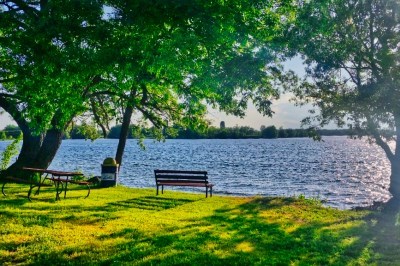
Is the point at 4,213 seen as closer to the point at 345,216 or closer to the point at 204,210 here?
the point at 204,210

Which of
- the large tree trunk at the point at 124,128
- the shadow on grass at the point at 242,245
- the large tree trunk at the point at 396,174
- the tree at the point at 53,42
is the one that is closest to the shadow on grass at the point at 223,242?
the shadow on grass at the point at 242,245

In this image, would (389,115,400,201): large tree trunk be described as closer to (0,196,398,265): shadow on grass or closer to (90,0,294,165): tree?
(0,196,398,265): shadow on grass

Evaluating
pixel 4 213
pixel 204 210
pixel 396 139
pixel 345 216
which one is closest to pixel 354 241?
pixel 345 216

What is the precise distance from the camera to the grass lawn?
8.39m

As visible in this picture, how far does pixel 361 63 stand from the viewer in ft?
68.8

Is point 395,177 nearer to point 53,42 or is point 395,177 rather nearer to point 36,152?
point 53,42

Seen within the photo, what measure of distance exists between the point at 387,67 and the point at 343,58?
2.59 m

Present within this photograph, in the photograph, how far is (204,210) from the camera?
585 inches

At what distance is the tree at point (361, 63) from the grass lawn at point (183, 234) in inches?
206

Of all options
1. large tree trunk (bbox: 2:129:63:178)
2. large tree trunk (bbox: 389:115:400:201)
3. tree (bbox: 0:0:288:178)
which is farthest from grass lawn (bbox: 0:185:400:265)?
large tree trunk (bbox: 389:115:400:201)

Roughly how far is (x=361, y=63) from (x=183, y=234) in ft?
51.1

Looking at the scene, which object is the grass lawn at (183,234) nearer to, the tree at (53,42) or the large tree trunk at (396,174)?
the tree at (53,42)

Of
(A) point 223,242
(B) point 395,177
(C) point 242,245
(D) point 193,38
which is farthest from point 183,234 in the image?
(B) point 395,177

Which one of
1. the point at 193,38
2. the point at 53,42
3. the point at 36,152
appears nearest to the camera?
the point at 193,38
